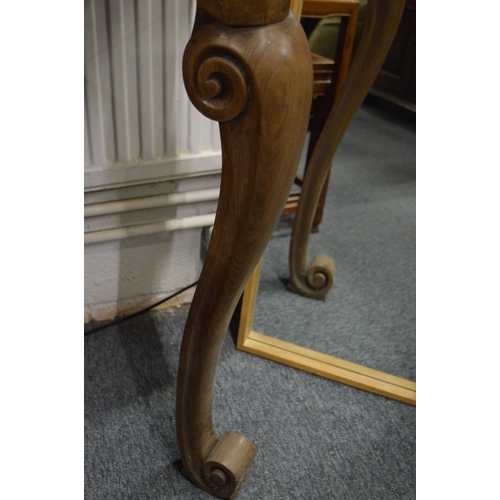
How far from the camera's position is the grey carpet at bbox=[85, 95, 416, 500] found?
25.6 inches

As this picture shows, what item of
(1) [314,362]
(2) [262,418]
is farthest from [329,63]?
(2) [262,418]

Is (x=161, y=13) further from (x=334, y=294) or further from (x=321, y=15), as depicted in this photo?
(x=334, y=294)


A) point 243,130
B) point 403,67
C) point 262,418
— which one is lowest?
point 262,418

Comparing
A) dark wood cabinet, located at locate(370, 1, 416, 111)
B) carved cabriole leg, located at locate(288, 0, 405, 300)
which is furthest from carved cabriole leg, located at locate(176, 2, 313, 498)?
dark wood cabinet, located at locate(370, 1, 416, 111)

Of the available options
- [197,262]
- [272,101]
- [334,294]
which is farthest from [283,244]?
[272,101]

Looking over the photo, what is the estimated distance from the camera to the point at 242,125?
1.27 ft

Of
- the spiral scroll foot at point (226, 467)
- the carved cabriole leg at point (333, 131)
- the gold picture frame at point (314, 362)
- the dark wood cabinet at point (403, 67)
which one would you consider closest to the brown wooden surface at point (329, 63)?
the carved cabriole leg at point (333, 131)

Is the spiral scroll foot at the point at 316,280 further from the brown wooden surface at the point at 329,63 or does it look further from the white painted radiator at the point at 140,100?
the white painted radiator at the point at 140,100

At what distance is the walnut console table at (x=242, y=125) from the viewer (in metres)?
0.36

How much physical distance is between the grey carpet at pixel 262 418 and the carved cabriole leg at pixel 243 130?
0.23 metres

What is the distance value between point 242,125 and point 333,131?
494mm

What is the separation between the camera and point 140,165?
750mm

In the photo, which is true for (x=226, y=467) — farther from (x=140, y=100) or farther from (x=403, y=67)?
(x=403, y=67)
